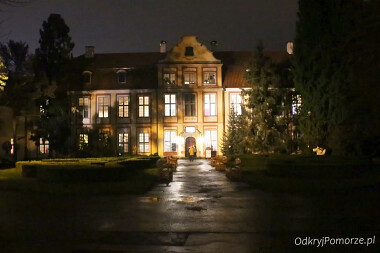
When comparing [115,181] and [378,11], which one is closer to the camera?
[378,11]

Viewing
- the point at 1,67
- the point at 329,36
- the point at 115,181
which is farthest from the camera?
the point at 329,36

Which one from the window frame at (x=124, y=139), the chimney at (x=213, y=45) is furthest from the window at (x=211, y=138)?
the chimney at (x=213, y=45)

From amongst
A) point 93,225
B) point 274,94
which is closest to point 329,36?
point 274,94

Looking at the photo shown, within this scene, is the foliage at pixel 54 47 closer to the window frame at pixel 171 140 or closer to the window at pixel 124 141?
the window at pixel 124 141

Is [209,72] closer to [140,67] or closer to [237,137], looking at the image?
[140,67]

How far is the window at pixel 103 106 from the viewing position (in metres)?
61.7

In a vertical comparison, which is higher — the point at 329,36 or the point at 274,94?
the point at 329,36

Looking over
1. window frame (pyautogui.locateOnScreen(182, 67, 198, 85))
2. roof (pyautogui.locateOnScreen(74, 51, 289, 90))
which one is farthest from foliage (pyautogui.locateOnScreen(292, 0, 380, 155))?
window frame (pyautogui.locateOnScreen(182, 67, 198, 85))

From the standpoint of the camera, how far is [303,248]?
33.6 ft

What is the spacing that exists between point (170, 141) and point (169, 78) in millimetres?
7508

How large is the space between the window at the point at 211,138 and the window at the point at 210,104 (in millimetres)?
2161

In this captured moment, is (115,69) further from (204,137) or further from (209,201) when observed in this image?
(209,201)

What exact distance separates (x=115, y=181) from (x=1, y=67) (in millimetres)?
7463

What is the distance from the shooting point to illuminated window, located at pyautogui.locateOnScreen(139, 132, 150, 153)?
60625mm
